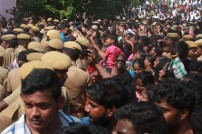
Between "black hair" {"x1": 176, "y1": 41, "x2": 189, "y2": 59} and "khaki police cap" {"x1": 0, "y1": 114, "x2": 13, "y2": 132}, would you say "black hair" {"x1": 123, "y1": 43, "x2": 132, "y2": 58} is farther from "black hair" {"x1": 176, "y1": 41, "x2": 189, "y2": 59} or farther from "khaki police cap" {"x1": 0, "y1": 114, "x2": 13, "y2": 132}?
"khaki police cap" {"x1": 0, "y1": 114, "x2": 13, "y2": 132}

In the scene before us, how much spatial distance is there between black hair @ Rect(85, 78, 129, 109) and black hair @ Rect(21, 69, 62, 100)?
1.77 feet

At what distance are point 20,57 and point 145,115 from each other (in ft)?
11.4

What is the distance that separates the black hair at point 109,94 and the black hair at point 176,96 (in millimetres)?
269

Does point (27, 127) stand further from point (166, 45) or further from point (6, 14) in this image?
point (6, 14)

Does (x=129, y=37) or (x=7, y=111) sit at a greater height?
(x=7, y=111)

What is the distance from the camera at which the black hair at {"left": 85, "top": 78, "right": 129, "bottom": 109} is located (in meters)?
3.75

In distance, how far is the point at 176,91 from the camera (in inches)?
152

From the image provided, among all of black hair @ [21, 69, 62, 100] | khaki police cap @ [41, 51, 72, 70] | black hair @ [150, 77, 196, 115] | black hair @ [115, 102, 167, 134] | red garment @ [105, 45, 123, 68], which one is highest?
black hair @ [21, 69, 62, 100]

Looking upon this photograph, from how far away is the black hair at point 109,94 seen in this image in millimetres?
3754

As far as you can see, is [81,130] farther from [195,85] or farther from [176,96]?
[195,85]

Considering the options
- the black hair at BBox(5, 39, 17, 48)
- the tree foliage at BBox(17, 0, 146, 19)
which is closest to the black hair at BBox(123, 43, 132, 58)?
the black hair at BBox(5, 39, 17, 48)

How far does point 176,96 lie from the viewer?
3.80 m

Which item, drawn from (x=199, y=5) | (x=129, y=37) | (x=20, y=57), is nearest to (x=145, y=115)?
(x=20, y=57)

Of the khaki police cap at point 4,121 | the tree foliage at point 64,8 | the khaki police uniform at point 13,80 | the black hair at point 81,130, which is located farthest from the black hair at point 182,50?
the tree foliage at point 64,8
